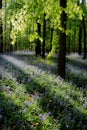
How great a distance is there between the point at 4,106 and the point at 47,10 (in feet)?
13.6

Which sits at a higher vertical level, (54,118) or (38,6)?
(38,6)

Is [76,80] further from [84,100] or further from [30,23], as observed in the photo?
[30,23]

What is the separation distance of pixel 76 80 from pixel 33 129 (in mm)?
8356

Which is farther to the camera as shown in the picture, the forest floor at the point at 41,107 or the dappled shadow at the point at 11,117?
the forest floor at the point at 41,107

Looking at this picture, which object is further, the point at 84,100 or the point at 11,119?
the point at 84,100

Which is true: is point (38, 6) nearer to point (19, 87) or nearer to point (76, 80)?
point (19, 87)

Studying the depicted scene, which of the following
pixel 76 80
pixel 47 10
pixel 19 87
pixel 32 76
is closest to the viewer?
pixel 47 10

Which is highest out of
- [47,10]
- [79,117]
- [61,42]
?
[47,10]

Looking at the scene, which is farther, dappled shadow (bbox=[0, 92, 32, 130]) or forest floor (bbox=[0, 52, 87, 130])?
forest floor (bbox=[0, 52, 87, 130])

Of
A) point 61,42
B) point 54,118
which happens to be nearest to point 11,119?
point 54,118

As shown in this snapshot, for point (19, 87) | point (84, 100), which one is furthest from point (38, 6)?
point (84, 100)

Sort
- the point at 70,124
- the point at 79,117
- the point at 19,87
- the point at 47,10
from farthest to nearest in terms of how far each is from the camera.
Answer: the point at 19,87
the point at 47,10
the point at 79,117
the point at 70,124

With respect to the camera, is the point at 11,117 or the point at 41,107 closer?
the point at 11,117

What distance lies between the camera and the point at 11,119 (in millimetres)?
7410
